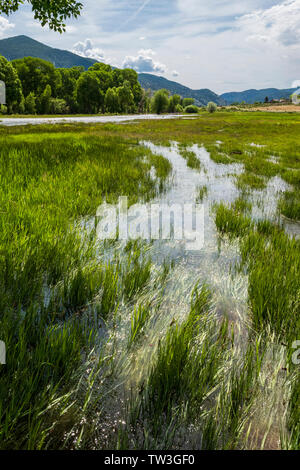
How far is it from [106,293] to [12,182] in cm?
413

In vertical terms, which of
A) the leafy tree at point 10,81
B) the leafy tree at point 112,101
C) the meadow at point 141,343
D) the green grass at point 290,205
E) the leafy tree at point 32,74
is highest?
the leafy tree at point 32,74

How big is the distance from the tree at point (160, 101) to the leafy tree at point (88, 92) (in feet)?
87.5

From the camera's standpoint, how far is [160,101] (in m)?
103

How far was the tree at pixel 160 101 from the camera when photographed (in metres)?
102

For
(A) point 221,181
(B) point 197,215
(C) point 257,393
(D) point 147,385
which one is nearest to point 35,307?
(D) point 147,385

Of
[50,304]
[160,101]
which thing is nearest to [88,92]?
[160,101]

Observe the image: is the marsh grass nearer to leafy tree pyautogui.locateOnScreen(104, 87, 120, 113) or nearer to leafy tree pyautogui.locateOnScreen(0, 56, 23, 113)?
leafy tree pyautogui.locateOnScreen(0, 56, 23, 113)

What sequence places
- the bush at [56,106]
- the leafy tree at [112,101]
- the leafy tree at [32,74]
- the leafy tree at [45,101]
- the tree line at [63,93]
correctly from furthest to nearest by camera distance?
the leafy tree at [112,101]
the leafy tree at [32,74]
the bush at [56,106]
the tree line at [63,93]
the leafy tree at [45,101]

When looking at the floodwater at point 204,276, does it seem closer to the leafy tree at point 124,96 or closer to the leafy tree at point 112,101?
the leafy tree at point 112,101

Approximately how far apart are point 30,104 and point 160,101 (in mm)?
57218

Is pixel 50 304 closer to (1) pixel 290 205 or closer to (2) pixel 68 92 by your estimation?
(1) pixel 290 205

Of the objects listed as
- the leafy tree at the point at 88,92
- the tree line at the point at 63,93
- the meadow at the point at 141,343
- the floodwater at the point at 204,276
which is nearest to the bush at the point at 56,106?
the tree line at the point at 63,93

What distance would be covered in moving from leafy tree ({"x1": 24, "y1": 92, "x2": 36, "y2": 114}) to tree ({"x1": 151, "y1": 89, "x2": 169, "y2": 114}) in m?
54.2
